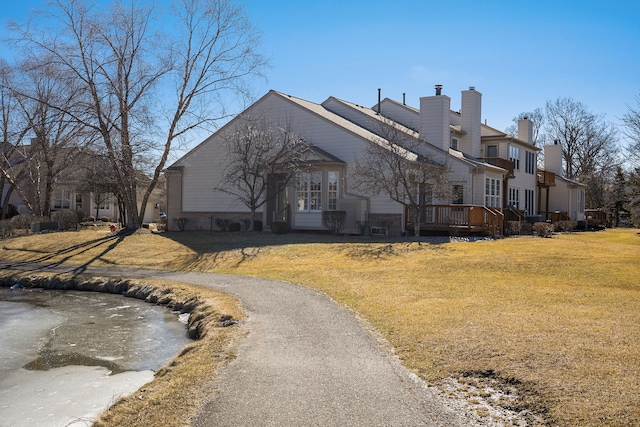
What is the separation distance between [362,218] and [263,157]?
6.11 m

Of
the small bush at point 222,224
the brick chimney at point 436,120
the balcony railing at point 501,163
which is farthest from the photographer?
the balcony railing at point 501,163

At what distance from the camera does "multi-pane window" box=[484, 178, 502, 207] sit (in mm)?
29178

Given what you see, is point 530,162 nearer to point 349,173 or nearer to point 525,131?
point 525,131

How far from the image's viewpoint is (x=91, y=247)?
82.9 ft

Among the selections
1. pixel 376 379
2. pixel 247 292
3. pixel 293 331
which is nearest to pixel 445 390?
pixel 376 379

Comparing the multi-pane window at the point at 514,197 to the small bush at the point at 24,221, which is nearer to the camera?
the small bush at the point at 24,221

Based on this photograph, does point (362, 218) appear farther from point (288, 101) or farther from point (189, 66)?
point (189, 66)

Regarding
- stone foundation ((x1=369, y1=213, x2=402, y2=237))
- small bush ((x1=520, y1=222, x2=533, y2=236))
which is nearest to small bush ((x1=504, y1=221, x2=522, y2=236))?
small bush ((x1=520, y1=222, x2=533, y2=236))

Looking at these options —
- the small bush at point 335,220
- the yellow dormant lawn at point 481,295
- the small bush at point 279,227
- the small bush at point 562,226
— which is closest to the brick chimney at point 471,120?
the small bush at point 562,226

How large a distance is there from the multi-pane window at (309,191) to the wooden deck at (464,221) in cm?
→ 497

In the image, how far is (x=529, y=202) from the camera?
38.7 metres

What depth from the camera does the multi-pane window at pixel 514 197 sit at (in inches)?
1379

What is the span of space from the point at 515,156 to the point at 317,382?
32.9m

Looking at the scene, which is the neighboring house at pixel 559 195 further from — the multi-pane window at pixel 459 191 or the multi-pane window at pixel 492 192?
the multi-pane window at pixel 459 191
